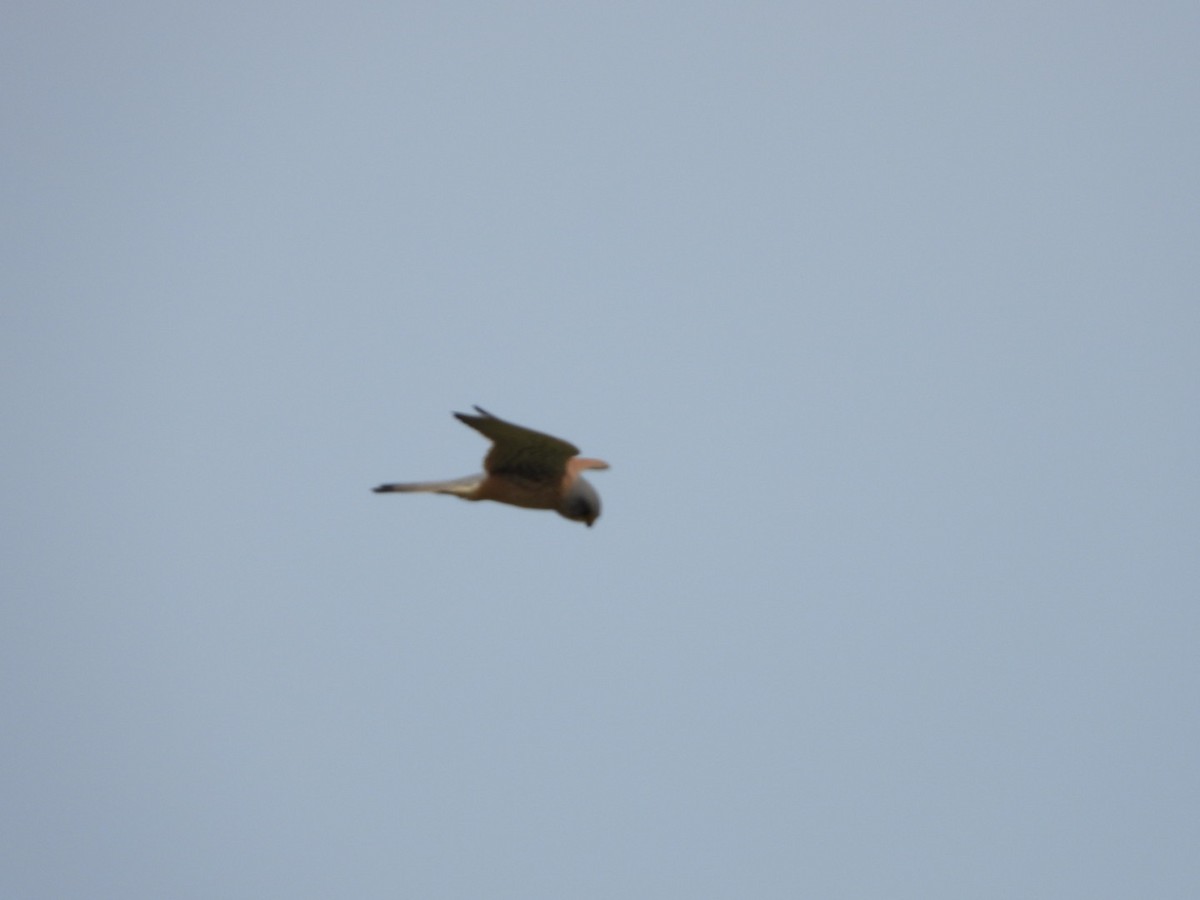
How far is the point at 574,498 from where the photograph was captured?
1917 centimetres

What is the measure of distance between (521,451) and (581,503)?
768 mm

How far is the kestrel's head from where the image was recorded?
1916 cm

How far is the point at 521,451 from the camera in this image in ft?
61.7

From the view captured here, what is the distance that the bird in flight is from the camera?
18812mm

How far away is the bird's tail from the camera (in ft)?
63.2

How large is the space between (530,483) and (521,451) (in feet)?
1.58

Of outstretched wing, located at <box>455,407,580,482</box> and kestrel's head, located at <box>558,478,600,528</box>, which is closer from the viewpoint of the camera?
outstretched wing, located at <box>455,407,580,482</box>

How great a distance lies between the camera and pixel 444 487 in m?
19.4

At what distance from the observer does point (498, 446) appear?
18.7m

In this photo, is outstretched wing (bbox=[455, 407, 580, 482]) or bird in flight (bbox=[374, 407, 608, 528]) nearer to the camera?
outstretched wing (bbox=[455, 407, 580, 482])

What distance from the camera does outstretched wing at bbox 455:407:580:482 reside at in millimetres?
18234

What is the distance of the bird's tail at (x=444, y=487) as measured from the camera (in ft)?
63.2

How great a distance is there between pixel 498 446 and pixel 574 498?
89 centimetres

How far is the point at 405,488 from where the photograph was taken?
770 inches
